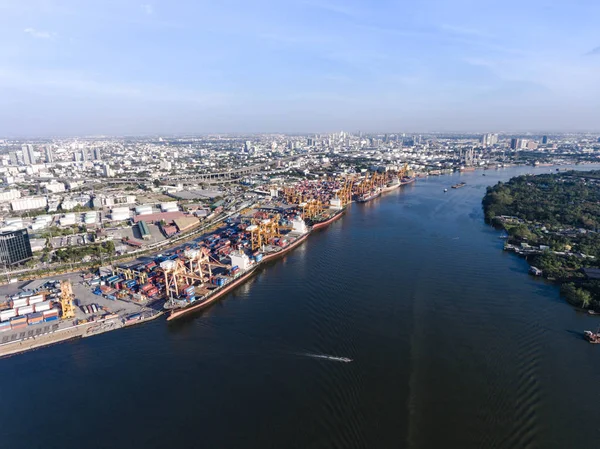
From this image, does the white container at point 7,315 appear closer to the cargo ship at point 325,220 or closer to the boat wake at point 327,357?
the boat wake at point 327,357

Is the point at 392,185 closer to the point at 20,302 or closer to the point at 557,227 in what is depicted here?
the point at 557,227

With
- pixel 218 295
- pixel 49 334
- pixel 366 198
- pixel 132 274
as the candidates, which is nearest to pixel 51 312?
pixel 49 334

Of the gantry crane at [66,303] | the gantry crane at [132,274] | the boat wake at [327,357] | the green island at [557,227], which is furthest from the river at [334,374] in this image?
the gantry crane at [132,274]

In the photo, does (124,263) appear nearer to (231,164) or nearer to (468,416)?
(468,416)

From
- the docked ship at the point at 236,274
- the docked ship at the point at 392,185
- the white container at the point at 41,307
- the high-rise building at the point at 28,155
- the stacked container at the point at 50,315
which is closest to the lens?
the stacked container at the point at 50,315

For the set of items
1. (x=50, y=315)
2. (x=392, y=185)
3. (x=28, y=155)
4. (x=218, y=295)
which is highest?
(x=28, y=155)

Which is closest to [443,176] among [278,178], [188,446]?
[278,178]

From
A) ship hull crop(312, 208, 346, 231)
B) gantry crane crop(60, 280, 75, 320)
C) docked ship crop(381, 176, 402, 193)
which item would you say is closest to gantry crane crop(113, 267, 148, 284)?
gantry crane crop(60, 280, 75, 320)

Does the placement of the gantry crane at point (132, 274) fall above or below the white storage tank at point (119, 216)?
below
